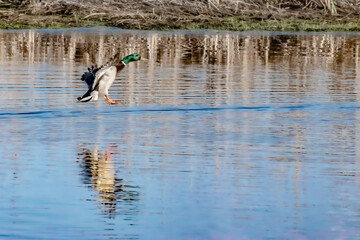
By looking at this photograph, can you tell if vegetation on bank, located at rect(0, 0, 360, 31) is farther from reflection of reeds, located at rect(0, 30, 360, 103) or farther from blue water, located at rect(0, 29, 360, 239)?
blue water, located at rect(0, 29, 360, 239)

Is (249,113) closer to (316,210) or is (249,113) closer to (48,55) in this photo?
(316,210)

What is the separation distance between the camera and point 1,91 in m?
18.8

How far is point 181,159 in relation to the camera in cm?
1190

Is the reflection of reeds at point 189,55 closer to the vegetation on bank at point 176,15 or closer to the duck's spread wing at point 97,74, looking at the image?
the vegetation on bank at point 176,15

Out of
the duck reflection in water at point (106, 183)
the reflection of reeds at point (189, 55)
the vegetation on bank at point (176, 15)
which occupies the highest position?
the vegetation on bank at point (176, 15)

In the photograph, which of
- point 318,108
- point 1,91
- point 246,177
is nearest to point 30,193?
point 246,177

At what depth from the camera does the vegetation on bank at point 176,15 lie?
39.0 metres

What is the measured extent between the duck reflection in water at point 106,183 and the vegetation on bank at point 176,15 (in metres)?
26.5

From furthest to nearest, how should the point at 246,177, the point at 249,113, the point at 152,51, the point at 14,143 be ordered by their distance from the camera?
the point at 152,51
the point at 249,113
the point at 14,143
the point at 246,177

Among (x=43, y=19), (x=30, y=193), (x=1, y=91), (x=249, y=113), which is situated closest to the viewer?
(x=30, y=193)

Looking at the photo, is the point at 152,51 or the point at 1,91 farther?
the point at 152,51

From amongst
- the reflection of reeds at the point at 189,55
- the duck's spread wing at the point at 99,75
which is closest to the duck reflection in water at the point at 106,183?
the duck's spread wing at the point at 99,75

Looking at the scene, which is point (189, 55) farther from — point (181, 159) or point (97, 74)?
point (181, 159)

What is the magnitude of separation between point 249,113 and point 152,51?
13.7 metres
